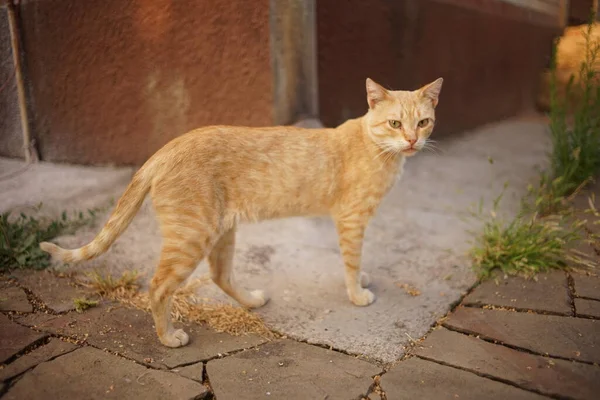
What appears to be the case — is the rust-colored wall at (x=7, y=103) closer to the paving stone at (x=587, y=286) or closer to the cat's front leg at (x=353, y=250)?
the cat's front leg at (x=353, y=250)

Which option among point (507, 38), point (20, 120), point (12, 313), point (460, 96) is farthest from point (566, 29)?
point (12, 313)

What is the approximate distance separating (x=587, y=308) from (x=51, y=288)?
3.14 meters

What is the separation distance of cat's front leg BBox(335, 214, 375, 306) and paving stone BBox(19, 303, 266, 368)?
654 mm

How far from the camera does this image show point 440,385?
214 cm

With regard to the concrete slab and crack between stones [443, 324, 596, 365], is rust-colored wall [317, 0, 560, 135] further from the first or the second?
A: crack between stones [443, 324, 596, 365]

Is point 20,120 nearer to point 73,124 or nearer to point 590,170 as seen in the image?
point 73,124

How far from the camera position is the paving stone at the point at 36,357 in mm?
2136

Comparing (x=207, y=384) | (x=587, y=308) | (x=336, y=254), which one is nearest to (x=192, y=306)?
(x=207, y=384)

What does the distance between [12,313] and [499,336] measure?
2.61m

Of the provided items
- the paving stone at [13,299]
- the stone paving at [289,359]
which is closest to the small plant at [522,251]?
the stone paving at [289,359]

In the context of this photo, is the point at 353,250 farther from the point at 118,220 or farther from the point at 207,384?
the point at 118,220

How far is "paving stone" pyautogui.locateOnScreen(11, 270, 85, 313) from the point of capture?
2762 millimetres

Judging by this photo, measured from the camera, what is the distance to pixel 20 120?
364 centimetres

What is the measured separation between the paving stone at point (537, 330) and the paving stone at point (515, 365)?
8 centimetres
